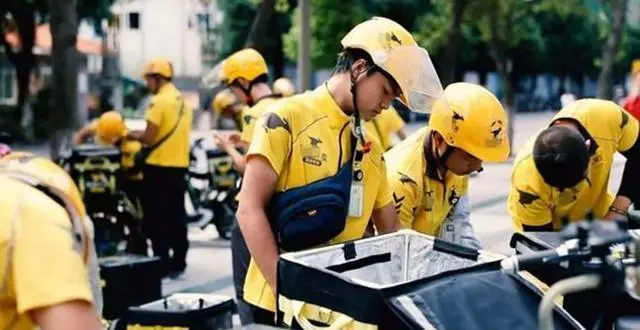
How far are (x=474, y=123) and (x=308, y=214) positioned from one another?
0.66 meters

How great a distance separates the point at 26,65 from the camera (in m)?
35.8

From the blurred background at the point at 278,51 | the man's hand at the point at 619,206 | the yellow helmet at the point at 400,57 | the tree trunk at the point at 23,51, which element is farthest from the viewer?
the tree trunk at the point at 23,51

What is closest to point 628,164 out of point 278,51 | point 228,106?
point 228,106

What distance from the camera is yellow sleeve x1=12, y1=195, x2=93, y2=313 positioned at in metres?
1.84

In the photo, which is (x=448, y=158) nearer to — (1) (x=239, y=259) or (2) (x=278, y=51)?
(1) (x=239, y=259)

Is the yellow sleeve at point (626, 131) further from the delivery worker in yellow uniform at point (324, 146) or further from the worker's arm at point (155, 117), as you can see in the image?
the worker's arm at point (155, 117)

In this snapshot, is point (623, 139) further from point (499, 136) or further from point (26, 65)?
point (26, 65)

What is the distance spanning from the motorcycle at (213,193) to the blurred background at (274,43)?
61.6 inches

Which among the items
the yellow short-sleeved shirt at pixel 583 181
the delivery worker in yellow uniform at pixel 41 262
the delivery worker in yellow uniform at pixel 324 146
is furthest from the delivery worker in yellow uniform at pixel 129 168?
the delivery worker in yellow uniform at pixel 41 262

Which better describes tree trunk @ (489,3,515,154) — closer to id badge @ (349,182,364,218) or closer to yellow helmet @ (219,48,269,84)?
yellow helmet @ (219,48,269,84)

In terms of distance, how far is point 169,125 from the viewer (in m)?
9.37

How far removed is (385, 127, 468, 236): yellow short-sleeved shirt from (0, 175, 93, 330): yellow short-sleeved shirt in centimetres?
224

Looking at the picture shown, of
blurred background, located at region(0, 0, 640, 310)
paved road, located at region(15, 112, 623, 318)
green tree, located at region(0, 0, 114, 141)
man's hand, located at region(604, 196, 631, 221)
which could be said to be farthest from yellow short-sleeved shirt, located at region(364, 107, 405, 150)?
green tree, located at region(0, 0, 114, 141)

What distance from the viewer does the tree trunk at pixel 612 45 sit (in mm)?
26125
